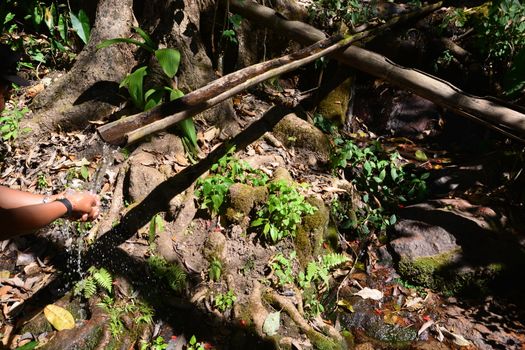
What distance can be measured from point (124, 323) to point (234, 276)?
44.9 inches

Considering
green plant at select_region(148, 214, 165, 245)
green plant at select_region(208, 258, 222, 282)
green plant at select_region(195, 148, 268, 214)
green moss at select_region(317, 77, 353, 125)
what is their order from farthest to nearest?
green moss at select_region(317, 77, 353, 125) < green plant at select_region(195, 148, 268, 214) < green plant at select_region(148, 214, 165, 245) < green plant at select_region(208, 258, 222, 282)

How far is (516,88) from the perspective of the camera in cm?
505

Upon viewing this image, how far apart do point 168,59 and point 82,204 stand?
2321 mm

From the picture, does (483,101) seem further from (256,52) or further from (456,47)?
(256,52)

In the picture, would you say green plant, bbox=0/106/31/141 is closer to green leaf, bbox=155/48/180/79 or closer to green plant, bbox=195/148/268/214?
green leaf, bbox=155/48/180/79

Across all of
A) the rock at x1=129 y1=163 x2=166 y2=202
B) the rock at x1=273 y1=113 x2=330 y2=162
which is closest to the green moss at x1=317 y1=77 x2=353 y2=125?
the rock at x1=273 y1=113 x2=330 y2=162

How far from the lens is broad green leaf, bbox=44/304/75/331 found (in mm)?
3391

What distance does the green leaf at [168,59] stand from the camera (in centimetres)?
443

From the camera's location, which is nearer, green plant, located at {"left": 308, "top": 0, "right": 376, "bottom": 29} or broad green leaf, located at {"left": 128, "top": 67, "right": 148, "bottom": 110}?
broad green leaf, located at {"left": 128, "top": 67, "right": 148, "bottom": 110}

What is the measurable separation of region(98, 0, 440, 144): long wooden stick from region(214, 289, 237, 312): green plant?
180cm

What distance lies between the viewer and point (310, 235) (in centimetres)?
427

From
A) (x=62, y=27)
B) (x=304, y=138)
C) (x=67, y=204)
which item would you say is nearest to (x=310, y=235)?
(x=304, y=138)

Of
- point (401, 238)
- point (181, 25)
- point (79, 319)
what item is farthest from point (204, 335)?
point (181, 25)

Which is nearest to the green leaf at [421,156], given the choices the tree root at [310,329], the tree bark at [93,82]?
the tree root at [310,329]
